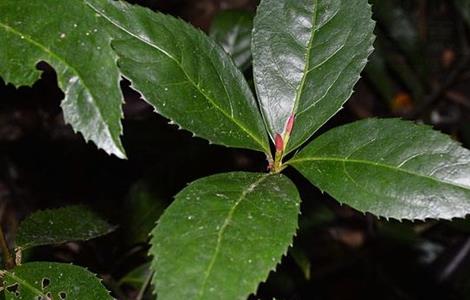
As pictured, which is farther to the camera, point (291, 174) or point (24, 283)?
point (291, 174)

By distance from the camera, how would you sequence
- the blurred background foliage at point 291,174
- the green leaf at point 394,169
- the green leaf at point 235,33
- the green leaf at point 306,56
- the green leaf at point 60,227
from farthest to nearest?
1. the green leaf at point 235,33
2. the blurred background foliage at point 291,174
3. the green leaf at point 60,227
4. the green leaf at point 306,56
5. the green leaf at point 394,169

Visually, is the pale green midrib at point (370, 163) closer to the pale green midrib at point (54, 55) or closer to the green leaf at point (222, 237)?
the green leaf at point (222, 237)

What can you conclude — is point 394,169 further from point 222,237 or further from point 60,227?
point 60,227

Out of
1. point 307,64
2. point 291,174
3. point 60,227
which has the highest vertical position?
point 307,64

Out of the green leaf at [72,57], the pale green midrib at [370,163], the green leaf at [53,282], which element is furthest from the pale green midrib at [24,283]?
the pale green midrib at [370,163]

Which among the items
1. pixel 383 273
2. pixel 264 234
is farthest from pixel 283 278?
pixel 264 234

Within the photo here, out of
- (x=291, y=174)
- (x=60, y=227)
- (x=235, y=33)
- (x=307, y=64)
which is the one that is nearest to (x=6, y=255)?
(x=60, y=227)

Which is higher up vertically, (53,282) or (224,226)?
(224,226)
